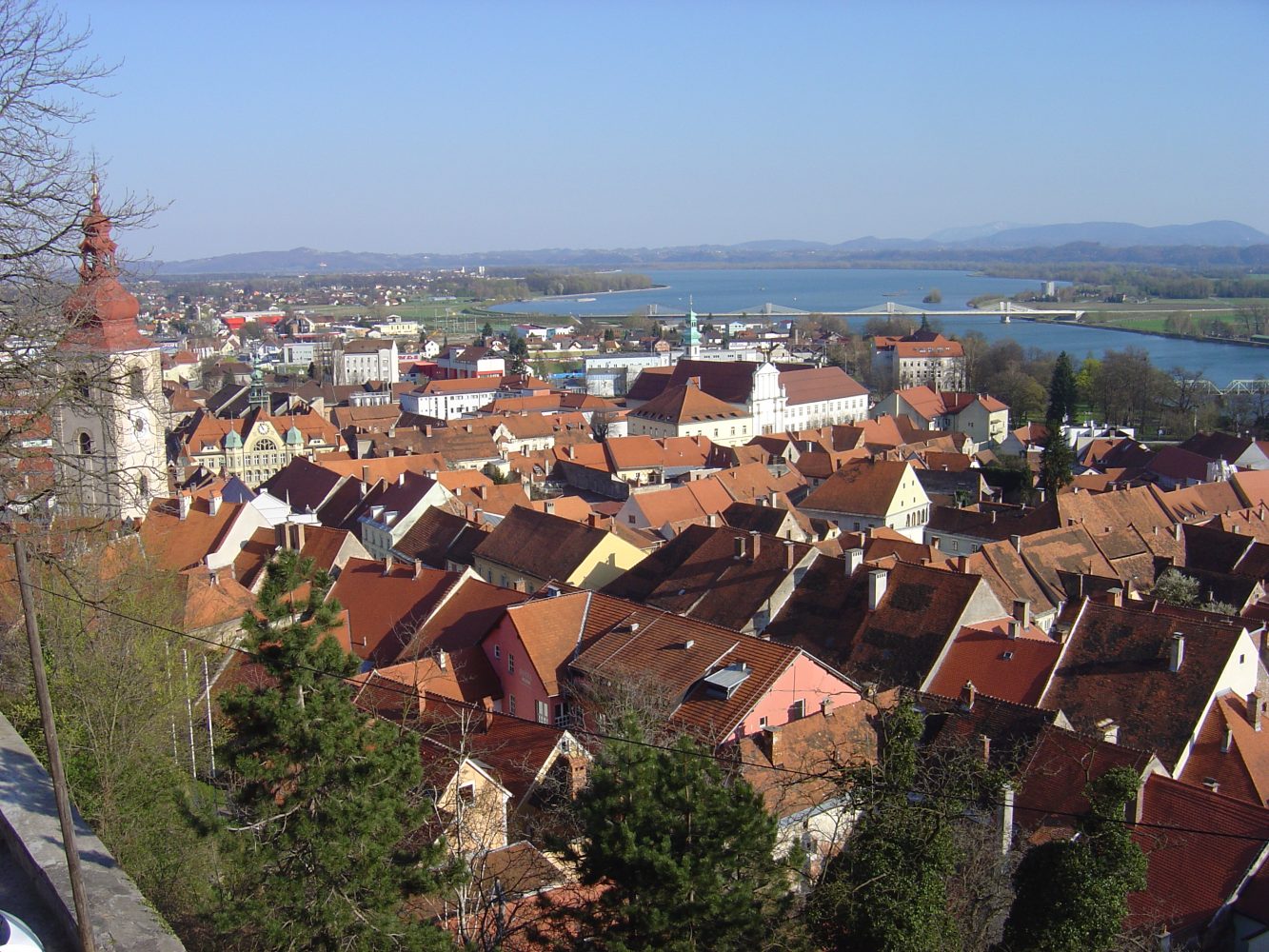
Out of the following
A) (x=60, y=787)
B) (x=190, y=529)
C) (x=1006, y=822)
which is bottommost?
(x=1006, y=822)

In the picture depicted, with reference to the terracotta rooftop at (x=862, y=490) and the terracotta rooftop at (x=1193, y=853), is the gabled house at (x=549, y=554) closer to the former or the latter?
the terracotta rooftop at (x=862, y=490)

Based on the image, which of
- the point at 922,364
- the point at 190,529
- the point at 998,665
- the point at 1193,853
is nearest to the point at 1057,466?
the point at 998,665

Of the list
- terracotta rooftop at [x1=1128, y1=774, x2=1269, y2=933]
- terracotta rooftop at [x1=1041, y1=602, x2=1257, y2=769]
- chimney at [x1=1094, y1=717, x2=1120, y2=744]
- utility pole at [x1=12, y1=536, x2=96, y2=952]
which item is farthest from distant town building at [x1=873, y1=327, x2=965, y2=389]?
utility pole at [x1=12, y1=536, x2=96, y2=952]

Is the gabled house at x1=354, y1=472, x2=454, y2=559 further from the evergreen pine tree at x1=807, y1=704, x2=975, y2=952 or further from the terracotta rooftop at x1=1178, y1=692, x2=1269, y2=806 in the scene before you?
the evergreen pine tree at x1=807, y1=704, x2=975, y2=952

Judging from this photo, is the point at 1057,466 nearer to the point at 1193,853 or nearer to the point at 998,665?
the point at 998,665

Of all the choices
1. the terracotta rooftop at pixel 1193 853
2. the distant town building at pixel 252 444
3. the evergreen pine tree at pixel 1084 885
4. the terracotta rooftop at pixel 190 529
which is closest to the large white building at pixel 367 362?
the distant town building at pixel 252 444
